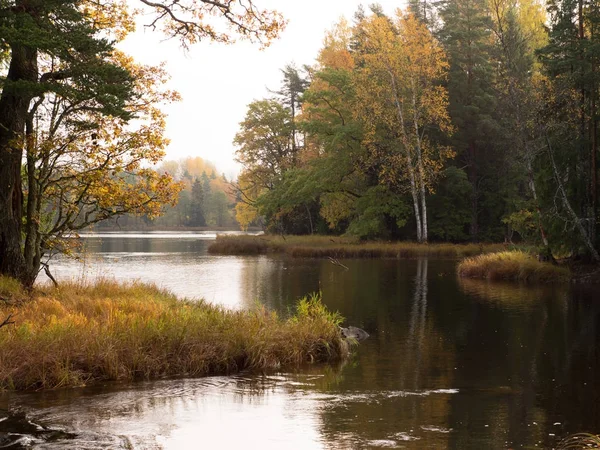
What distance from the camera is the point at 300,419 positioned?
8.93 meters

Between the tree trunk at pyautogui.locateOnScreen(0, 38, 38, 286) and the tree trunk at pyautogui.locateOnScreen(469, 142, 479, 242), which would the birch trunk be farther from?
the tree trunk at pyautogui.locateOnScreen(0, 38, 38, 286)

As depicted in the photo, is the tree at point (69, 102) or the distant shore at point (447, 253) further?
the distant shore at point (447, 253)

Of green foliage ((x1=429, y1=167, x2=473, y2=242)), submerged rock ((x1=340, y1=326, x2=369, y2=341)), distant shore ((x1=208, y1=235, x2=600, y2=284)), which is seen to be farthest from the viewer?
green foliage ((x1=429, y1=167, x2=473, y2=242))

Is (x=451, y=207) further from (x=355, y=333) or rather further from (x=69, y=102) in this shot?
(x=69, y=102)

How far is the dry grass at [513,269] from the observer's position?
26.5 m

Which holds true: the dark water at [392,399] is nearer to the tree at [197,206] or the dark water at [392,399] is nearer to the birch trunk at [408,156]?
the birch trunk at [408,156]

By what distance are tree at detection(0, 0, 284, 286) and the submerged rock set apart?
5.53 m

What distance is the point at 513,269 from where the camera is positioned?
1087 inches

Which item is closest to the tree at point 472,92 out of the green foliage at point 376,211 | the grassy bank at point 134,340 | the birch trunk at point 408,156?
the birch trunk at point 408,156

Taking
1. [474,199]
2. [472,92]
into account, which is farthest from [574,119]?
[472,92]

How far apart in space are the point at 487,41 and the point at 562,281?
25637 millimetres

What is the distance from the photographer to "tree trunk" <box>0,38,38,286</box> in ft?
46.4

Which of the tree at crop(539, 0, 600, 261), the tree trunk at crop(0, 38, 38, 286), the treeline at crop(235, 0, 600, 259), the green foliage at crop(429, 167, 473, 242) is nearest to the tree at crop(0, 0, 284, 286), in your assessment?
the tree trunk at crop(0, 38, 38, 286)

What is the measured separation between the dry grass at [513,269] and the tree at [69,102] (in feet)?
56.5
